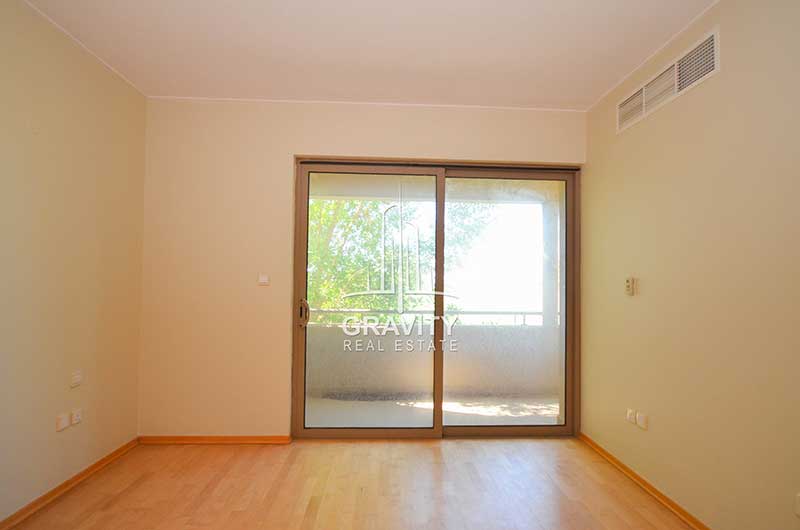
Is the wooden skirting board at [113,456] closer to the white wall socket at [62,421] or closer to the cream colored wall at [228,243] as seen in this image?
the cream colored wall at [228,243]

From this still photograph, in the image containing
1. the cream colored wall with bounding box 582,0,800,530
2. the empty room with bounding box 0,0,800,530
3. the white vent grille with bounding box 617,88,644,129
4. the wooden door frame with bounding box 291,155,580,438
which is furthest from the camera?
the wooden door frame with bounding box 291,155,580,438

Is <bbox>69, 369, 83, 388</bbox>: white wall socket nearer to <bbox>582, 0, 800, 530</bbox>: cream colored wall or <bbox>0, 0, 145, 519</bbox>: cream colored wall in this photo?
<bbox>0, 0, 145, 519</bbox>: cream colored wall

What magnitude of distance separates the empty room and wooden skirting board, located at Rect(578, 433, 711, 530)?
0.05 feet

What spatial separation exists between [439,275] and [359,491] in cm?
176

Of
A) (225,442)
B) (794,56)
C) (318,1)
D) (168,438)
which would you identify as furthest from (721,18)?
(168,438)

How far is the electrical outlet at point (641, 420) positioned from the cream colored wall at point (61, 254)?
3.58 meters

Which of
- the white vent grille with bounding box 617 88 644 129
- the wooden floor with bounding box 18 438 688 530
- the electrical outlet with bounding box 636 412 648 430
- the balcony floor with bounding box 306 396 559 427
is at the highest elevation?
the white vent grille with bounding box 617 88 644 129

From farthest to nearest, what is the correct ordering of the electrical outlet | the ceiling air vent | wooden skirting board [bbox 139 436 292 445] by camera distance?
wooden skirting board [bbox 139 436 292 445] → the electrical outlet → the ceiling air vent

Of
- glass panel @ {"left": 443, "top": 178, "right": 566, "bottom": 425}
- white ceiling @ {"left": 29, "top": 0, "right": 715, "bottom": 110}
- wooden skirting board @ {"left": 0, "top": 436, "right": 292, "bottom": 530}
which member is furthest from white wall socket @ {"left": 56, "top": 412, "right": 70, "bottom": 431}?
glass panel @ {"left": 443, "top": 178, "right": 566, "bottom": 425}

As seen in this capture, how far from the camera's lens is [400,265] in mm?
3814

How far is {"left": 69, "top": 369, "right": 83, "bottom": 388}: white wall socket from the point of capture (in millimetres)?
2777

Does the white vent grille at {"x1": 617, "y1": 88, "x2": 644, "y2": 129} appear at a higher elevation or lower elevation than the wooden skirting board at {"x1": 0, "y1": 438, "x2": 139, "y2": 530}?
higher

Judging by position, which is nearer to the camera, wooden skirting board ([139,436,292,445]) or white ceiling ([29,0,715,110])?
white ceiling ([29,0,715,110])

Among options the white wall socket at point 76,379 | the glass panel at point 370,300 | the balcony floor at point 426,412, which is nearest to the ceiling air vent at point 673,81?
the glass panel at point 370,300
